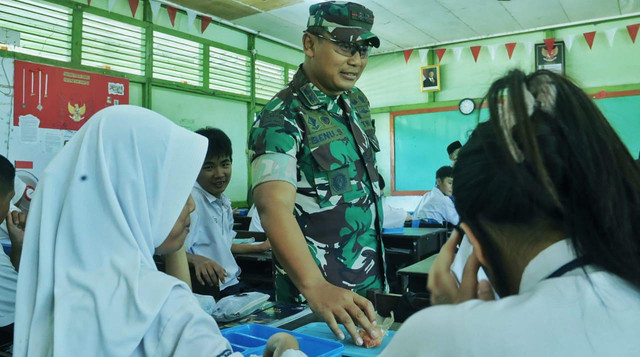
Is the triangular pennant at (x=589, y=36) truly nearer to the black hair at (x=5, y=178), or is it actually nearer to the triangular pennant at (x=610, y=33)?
the triangular pennant at (x=610, y=33)

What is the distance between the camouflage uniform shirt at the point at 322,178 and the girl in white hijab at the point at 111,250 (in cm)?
36

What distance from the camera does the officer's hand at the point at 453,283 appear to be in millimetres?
742

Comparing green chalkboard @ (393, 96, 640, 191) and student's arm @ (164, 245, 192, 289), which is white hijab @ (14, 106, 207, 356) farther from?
green chalkboard @ (393, 96, 640, 191)

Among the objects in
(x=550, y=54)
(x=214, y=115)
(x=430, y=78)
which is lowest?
(x=214, y=115)

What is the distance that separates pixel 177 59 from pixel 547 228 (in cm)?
526

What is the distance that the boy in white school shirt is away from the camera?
9.25ft

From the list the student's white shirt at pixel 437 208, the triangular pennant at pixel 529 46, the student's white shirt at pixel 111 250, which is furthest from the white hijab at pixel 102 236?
the triangular pennant at pixel 529 46

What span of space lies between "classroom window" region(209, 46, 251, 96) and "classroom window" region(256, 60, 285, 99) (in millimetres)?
181

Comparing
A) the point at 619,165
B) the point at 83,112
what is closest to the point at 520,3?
the point at 83,112

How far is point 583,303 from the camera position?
535 mm

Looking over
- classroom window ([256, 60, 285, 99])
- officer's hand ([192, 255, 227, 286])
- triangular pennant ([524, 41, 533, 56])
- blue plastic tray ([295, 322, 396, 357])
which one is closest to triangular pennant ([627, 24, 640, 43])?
triangular pennant ([524, 41, 533, 56])

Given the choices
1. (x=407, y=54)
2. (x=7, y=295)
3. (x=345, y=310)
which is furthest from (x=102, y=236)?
(x=407, y=54)

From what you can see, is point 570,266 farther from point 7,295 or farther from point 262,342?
point 7,295

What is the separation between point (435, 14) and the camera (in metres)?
5.59
